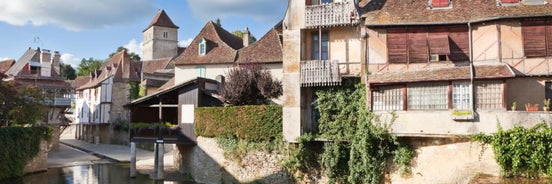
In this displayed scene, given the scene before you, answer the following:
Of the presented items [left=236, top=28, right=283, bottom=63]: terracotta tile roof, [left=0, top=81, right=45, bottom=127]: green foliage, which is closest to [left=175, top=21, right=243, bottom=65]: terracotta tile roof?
[left=236, top=28, right=283, bottom=63]: terracotta tile roof

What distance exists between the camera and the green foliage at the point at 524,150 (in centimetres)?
1504

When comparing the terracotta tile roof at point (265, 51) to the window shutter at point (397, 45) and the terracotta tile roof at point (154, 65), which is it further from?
the terracotta tile roof at point (154, 65)

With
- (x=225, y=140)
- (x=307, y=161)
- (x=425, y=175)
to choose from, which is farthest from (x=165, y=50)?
(x=425, y=175)

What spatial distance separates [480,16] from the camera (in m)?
18.0

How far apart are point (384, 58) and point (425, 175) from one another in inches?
207

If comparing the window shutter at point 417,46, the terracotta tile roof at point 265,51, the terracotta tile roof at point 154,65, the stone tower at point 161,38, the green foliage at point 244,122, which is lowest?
the green foliage at point 244,122

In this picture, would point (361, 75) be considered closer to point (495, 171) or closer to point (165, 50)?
point (495, 171)

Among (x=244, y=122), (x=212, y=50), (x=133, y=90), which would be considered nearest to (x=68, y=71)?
(x=133, y=90)

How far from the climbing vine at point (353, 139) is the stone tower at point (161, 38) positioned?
4824 cm

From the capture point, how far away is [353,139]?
18.5 metres

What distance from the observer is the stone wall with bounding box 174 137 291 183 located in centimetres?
2109

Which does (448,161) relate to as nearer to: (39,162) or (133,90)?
(39,162)

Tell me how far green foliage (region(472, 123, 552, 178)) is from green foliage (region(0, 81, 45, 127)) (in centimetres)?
2788

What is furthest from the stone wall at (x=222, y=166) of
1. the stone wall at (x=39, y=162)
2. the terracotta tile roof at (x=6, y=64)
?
the terracotta tile roof at (x=6, y=64)
